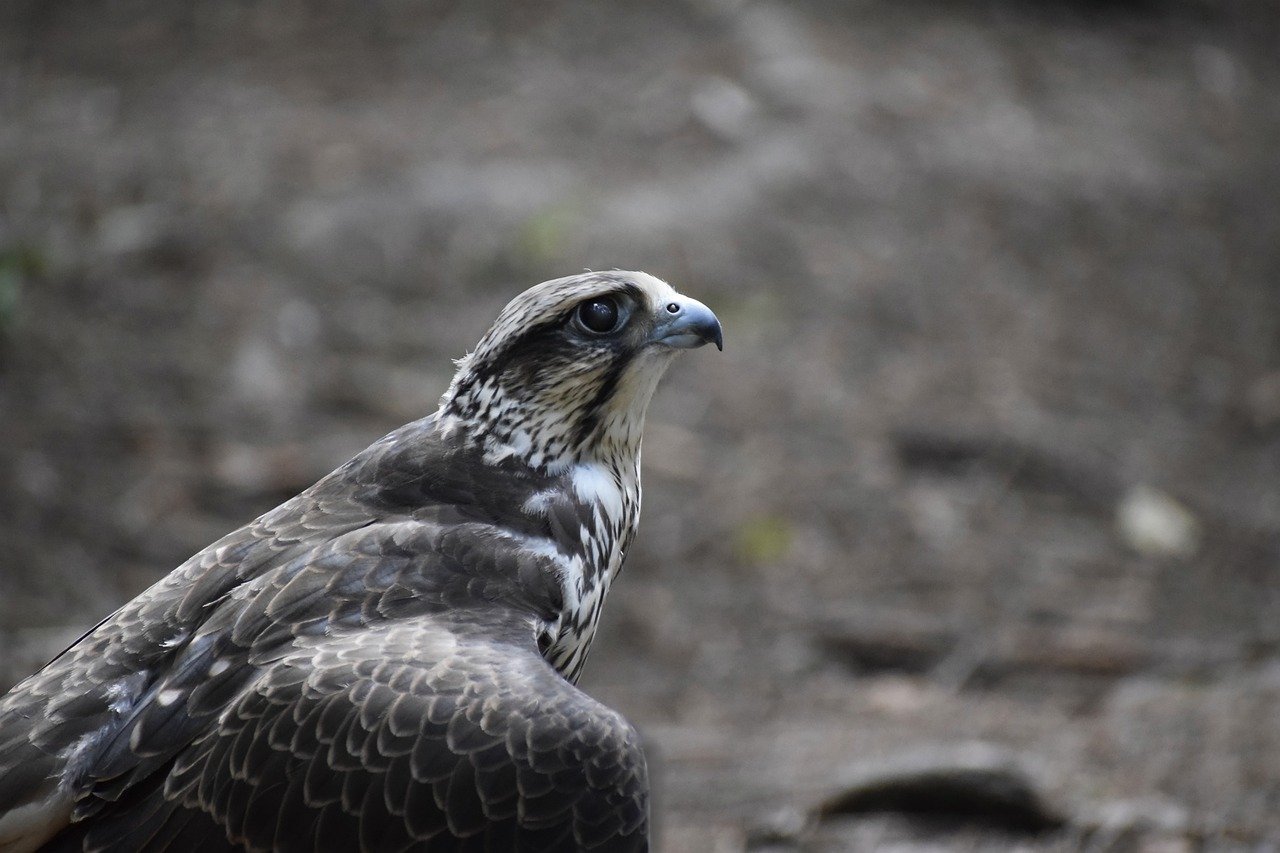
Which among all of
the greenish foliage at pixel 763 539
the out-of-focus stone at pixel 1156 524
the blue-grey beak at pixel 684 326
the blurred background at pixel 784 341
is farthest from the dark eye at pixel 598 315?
the out-of-focus stone at pixel 1156 524

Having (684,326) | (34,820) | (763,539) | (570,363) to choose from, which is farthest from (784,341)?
(34,820)

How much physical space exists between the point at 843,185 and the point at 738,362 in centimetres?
175

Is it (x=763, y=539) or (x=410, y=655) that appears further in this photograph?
(x=763, y=539)

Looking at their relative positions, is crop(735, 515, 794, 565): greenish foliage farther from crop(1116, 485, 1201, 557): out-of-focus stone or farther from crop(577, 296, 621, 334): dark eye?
crop(577, 296, 621, 334): dark eye

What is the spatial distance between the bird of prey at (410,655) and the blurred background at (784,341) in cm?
178

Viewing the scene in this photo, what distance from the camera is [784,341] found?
7477 millimetres

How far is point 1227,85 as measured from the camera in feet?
33.1

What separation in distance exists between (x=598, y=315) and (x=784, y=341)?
4141 mm

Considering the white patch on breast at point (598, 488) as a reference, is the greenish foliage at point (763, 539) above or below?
below

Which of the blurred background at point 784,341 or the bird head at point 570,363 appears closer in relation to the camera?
the bird head at point 570,363

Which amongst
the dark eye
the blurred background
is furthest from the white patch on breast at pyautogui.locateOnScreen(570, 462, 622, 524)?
the blurred background

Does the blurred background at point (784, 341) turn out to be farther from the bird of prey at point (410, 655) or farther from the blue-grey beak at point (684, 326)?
the blue-grey beak at point (684, 326)

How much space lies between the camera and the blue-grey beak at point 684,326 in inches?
135

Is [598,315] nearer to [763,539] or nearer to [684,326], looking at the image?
[684,326]
